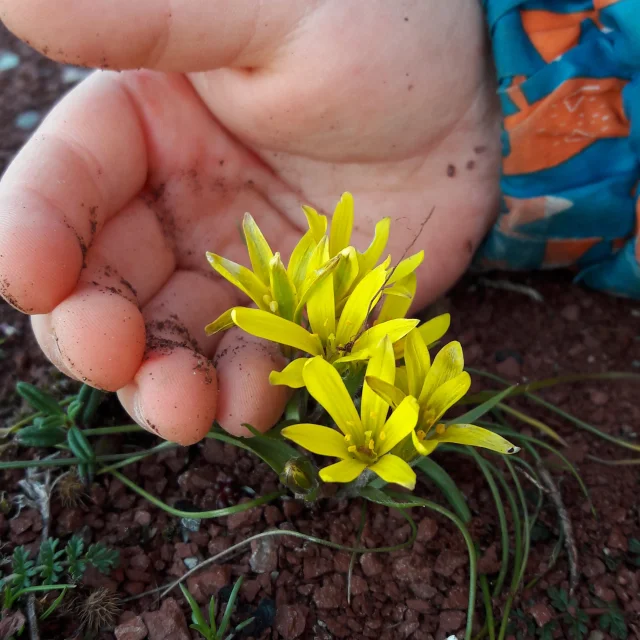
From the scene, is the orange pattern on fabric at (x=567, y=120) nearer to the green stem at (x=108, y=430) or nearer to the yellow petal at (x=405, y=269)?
the yellow petal at (x=405, y=269)

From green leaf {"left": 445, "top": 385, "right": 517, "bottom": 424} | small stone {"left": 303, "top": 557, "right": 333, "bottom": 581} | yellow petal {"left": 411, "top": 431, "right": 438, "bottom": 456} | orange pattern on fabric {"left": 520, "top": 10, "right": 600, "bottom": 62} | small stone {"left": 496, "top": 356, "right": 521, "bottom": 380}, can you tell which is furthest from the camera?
small stone {"left": 496, "top": 356, "right": 521, "bottom": 380}

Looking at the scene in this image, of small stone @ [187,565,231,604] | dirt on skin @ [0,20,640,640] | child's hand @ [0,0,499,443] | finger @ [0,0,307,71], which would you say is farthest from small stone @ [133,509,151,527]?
finger @ [0,0,307,71]

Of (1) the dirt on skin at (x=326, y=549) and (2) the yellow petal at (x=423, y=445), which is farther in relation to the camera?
(1) the dirt on skin at (x=326, y=549)

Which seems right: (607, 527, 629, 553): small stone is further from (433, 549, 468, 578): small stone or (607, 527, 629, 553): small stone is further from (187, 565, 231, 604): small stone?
(187, 565, 231, 604): small stone

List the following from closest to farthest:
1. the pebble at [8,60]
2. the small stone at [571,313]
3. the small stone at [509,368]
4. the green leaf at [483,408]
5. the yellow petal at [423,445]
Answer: the yellow petal at [423,445], the green leaf at [483,408], the small stone at [509,368], the small stone at [571,313], the pebble at [8,60]

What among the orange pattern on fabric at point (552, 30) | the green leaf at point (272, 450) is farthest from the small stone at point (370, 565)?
the orange pattern on fabric at point (552, 30)

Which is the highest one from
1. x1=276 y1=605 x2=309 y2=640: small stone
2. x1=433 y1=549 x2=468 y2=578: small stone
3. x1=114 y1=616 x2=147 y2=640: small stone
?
x1=114 y1=616 x2=147 y2=640: small stone
